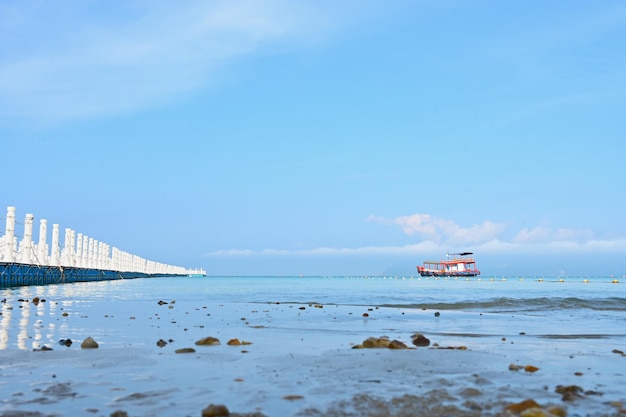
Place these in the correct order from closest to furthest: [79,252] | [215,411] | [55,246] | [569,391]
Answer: [215,411] → [569,391] → [55,246] → [79,252]

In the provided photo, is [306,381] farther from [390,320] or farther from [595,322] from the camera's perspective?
[595,322]

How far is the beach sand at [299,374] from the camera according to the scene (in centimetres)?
927

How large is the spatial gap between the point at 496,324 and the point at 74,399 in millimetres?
21275

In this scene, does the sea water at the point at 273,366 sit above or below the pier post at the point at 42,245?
below

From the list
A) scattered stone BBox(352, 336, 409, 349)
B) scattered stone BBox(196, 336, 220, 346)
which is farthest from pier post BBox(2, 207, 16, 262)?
scattered stone BBox(352, 336, 409, 349)

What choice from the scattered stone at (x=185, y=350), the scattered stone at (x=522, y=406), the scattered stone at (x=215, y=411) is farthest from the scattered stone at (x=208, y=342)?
→ the scattered stone at (x=522, y=406)

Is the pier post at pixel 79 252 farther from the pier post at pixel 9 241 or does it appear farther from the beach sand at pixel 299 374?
the beach sand at pixel 299 374

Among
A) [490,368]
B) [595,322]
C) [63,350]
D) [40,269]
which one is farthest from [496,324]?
[40,269]

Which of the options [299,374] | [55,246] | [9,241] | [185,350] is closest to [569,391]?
[299,374]

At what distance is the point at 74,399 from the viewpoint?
9609 millimetres

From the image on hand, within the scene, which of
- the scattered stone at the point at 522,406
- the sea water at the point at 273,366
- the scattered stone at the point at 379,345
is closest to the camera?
the scattered stone at the point at 522,406

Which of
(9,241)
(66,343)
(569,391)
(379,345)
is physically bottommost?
(569,391)

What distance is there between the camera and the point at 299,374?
1230 centimetres

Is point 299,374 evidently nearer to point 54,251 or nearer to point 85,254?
point 54,251
